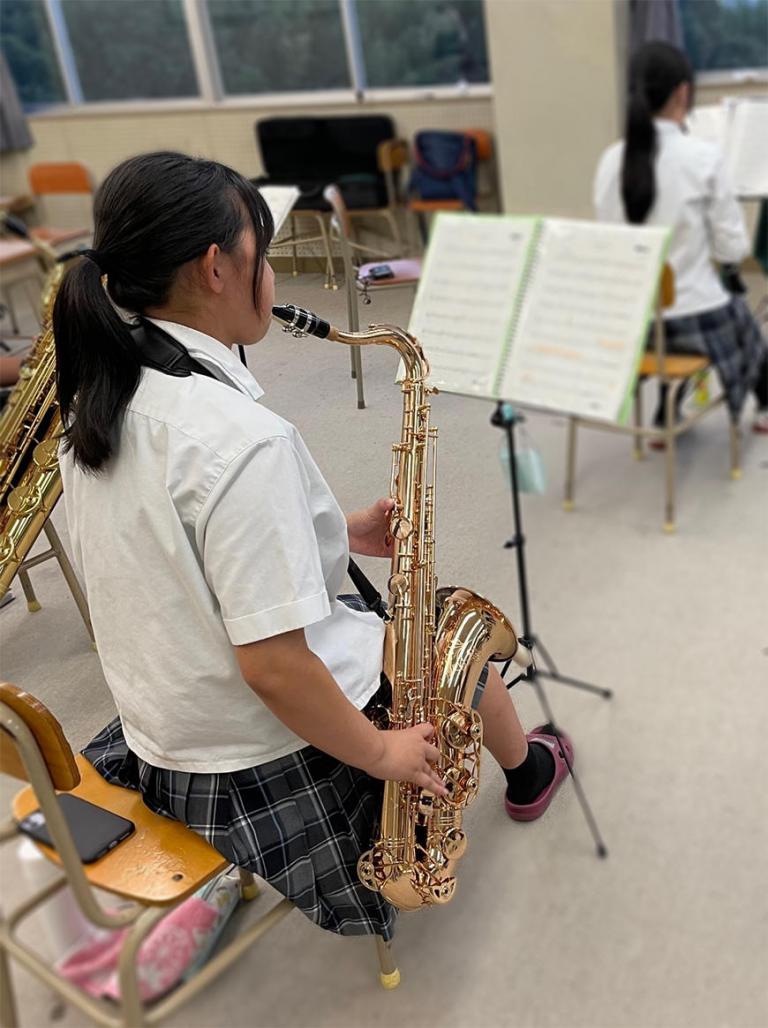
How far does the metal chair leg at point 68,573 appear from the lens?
4.28 feet

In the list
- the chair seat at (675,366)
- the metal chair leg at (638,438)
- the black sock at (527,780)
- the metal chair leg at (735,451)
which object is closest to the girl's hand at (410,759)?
the black sock at (527,780)

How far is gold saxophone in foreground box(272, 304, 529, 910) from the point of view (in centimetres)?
116

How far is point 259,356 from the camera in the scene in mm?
1180

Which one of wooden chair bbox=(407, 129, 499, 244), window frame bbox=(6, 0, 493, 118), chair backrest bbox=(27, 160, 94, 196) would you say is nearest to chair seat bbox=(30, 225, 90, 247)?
chair backrest bbox=(27, 160, 94, 196)

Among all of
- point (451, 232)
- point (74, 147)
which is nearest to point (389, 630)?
point (451, 232)

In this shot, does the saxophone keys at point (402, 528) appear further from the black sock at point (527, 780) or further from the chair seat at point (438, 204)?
the chair seat at point (438, 204)

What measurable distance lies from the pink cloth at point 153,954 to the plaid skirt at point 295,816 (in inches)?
5.4

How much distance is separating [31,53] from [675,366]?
5.82 m

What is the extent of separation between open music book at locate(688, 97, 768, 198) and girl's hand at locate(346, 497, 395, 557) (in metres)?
2.93

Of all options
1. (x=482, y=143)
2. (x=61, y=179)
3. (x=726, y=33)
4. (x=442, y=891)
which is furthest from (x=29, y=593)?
(x=61, y=179)

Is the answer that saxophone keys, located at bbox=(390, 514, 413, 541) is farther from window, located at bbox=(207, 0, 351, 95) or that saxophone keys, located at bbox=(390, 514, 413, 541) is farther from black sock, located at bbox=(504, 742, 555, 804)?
window, located at bbox=(207, 0, 351, 95)

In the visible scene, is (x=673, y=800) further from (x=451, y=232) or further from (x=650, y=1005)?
(x=451, y=232)

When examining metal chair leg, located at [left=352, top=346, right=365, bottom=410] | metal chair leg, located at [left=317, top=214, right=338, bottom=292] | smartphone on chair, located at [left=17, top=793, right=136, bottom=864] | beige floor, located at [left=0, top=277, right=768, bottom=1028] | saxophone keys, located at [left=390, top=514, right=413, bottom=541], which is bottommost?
beige floor, located at [left=0, top=277, right=768, bottom=1028]

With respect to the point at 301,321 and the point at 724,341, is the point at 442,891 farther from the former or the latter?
the point at 724,341
